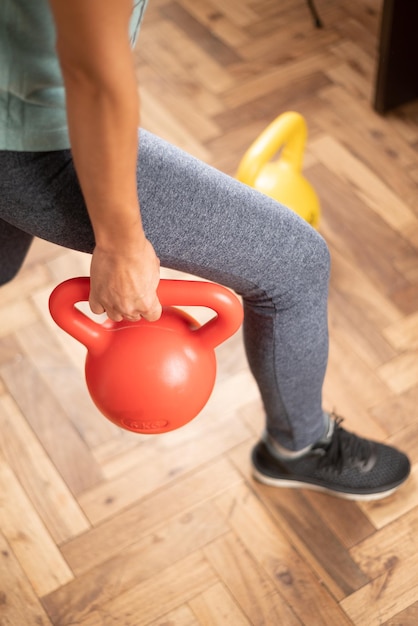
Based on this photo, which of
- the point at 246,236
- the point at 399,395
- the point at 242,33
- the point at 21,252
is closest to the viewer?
the point at 246,236

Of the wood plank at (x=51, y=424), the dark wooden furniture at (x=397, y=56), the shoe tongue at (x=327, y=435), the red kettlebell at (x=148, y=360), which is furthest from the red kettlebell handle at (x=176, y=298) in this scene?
the dark wooden furniture at (x=397, y=56)

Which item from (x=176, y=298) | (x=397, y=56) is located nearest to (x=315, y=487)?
(x=176, y=298)

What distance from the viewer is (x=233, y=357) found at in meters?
1.82

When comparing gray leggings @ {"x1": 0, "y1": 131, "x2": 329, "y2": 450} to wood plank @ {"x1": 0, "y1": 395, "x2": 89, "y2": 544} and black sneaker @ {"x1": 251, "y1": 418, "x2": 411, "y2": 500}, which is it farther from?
wood plank @ {"x1": 0, "y1": 395, "x2": 89, "y2": 544}

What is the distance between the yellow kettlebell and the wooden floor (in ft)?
0.72

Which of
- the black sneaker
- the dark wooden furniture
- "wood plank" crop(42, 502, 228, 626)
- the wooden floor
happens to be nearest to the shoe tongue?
the black sneaker

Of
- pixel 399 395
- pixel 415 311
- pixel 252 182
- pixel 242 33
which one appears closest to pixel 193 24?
pixel 242 33

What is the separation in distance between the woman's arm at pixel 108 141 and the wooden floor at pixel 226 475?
675 millimetres

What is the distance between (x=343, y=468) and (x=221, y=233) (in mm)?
698

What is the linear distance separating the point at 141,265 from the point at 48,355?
37.3 inches

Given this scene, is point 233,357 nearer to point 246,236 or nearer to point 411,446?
point 411,446

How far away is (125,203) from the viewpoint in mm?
876

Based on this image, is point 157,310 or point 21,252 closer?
point 157,310

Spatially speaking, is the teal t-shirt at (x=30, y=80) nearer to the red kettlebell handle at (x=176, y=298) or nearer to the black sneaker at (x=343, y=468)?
the red kettlebell handle at (x=176, y=298)
